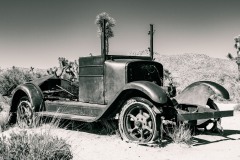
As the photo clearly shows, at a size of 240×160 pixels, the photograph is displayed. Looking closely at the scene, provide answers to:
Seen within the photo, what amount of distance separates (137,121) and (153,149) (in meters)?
0.74

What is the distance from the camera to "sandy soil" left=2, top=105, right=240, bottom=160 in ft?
18.5

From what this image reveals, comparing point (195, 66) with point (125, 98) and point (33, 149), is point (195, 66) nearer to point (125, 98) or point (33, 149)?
point (125, 98)

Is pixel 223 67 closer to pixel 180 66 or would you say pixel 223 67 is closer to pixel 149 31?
pixel 180 66

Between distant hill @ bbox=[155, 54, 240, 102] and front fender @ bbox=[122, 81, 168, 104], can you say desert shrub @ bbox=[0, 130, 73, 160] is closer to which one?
front fender @ bbox=[122, 81, 168, 104]

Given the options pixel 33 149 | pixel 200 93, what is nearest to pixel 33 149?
pixel 33 149

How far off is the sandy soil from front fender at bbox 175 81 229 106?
852mm

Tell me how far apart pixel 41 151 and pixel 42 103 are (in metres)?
4.27

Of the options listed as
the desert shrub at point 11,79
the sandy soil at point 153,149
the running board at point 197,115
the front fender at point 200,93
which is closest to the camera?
the sandy soil at point 153,149

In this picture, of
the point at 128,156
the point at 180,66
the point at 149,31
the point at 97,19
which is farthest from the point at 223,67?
the point at 128,156

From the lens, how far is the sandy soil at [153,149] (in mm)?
5633

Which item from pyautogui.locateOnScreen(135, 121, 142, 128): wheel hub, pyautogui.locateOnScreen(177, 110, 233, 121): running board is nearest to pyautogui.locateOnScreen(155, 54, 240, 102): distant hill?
pyautogui.locateOnScreen(177, 110, 233, 121): running board

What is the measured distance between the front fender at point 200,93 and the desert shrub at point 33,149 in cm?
400

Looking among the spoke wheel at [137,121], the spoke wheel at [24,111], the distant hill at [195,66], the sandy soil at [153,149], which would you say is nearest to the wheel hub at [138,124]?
the spoke wheel at [137,121]

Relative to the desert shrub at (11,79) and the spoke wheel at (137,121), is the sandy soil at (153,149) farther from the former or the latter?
the desert shrub at (11,79)
